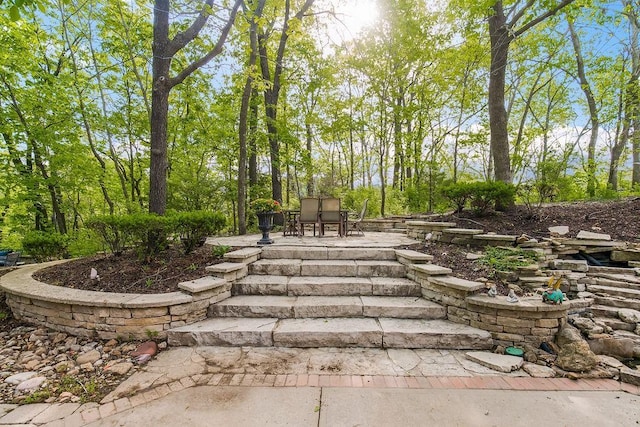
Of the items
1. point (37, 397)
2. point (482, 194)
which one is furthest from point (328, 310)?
point (482, 194)

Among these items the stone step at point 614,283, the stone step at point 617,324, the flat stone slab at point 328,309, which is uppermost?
the stone step at point 614,283

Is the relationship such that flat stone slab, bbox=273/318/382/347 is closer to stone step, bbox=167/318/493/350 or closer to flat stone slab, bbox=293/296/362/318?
stone step, bbox=167/318/493/350

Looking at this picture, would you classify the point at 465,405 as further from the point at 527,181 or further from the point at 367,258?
the point at 527,181

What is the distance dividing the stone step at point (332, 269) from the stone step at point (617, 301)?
2.08 metres

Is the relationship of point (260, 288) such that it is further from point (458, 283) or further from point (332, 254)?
point (458, 283)

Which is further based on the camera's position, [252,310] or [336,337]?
[252,310]

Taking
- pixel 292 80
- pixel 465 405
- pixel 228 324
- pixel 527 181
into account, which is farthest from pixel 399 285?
pixel 292 80

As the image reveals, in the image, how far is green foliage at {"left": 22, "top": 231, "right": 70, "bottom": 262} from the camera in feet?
16.3

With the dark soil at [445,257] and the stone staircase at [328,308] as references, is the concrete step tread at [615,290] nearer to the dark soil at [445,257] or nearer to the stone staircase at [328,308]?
the dark soil at [445,257]

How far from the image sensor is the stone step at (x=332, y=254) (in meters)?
4.05

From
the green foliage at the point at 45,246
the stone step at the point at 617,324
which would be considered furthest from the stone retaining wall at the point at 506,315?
the green foliage at the point at 45,246

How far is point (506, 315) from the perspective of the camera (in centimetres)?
261

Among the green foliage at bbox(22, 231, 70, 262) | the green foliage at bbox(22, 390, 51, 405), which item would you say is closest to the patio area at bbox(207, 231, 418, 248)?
the green foliage at bbox(22, 390, 51, 405)

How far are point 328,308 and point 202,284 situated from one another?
57.5 inches
